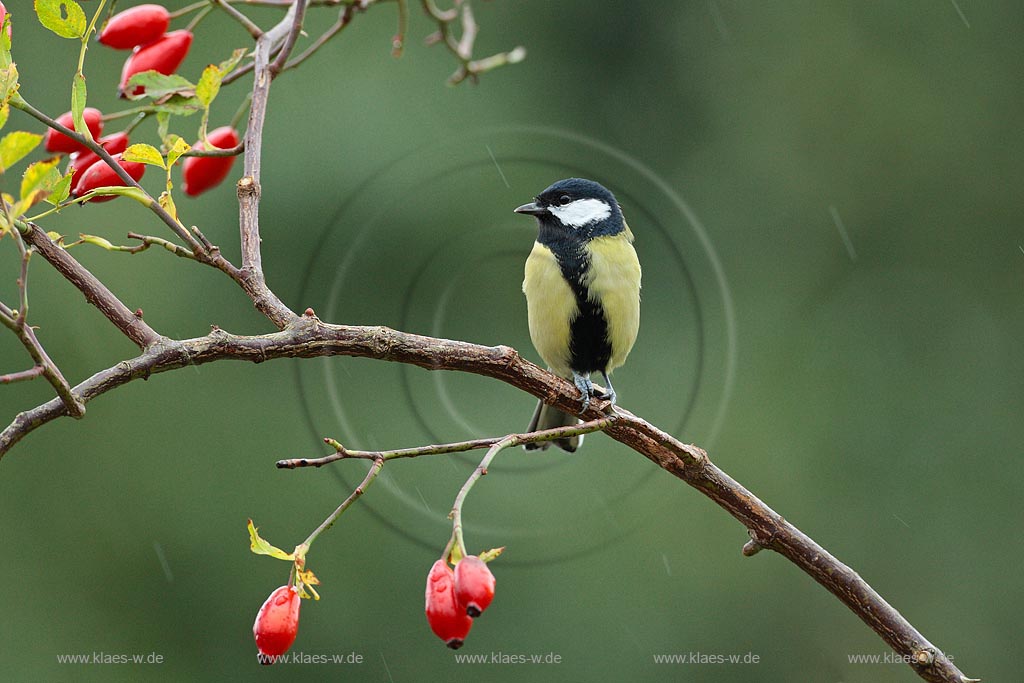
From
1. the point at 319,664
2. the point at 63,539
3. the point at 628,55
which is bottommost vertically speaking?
the point at 319,664

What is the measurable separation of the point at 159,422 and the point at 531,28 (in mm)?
3806

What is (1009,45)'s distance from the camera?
26.0 ft

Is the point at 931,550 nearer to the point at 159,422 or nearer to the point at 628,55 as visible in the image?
the point at 628,55

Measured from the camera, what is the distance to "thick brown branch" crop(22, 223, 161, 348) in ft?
3.81

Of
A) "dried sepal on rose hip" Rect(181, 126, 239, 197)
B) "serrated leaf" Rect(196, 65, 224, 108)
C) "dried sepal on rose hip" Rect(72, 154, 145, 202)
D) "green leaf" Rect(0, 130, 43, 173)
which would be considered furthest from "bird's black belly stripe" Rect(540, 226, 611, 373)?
"green leaf" Rect(0, 130, 43, 173)

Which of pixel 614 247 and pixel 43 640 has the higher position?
pixel 614 247

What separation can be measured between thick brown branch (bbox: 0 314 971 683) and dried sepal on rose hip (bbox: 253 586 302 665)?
0.25 m

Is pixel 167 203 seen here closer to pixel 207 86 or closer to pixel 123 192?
pixel 123 192

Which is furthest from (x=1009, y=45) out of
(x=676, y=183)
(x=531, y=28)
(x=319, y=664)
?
(x=319, y=664)

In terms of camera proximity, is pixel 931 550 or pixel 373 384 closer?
pixel 373 384

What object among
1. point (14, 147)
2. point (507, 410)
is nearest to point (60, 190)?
point (14, 147)

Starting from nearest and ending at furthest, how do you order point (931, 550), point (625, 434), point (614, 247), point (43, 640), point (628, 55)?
point (625, 434) → point (614, 247) → point (43, 640) → point (931, 550) → point (628, 55)

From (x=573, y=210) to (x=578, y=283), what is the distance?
0.16 metres

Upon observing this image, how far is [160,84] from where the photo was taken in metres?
1.53
